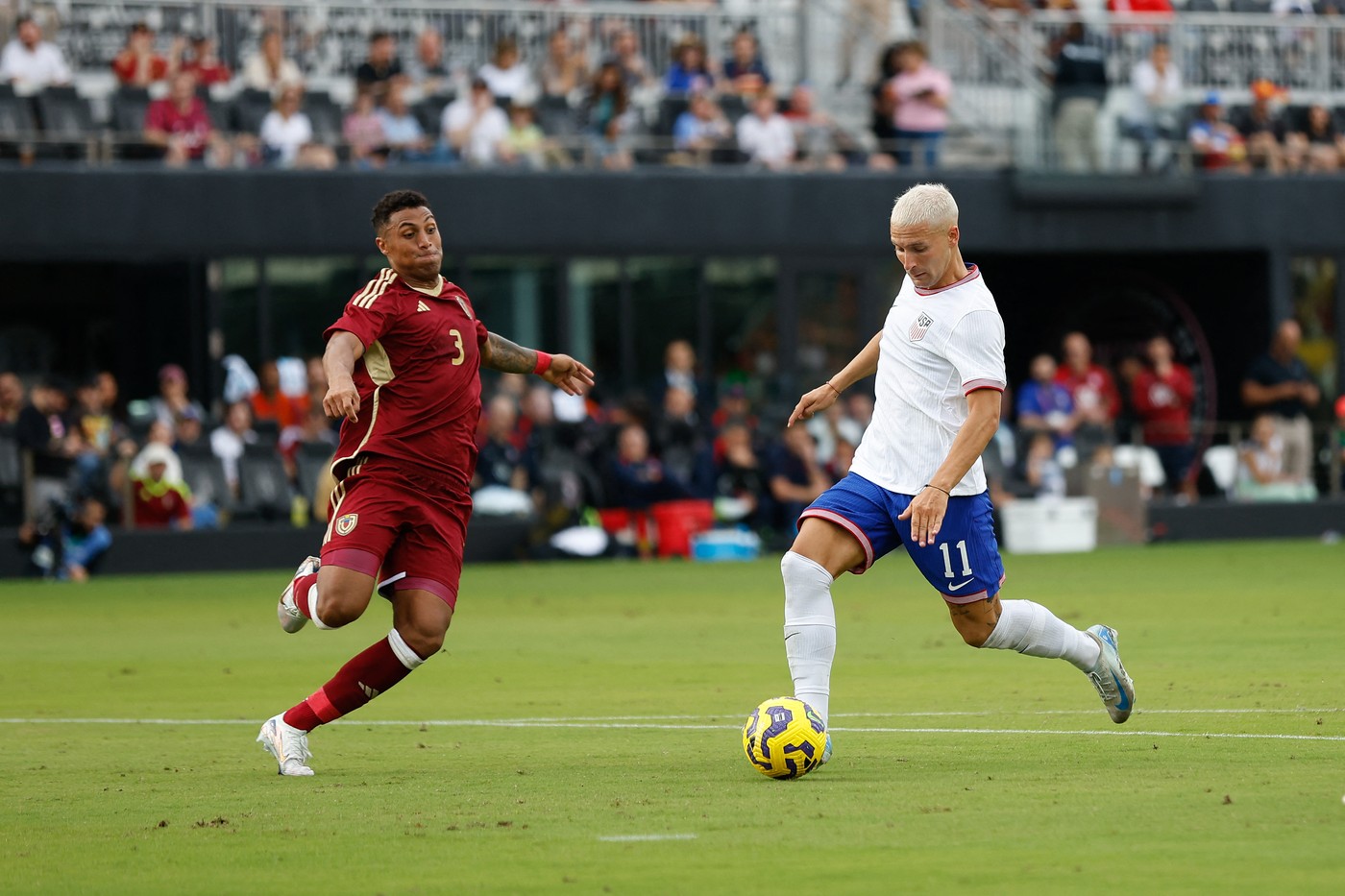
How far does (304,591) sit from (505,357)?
4.50 ft

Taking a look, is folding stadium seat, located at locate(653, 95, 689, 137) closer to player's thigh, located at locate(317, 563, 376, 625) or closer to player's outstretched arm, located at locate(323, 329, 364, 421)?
player's outstretched arm, located at locate(323, 329, 364, 421)

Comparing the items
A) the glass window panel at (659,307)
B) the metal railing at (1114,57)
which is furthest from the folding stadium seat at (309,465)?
the metal railing at (1114,57)

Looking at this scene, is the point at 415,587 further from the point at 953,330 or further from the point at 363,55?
the point at 363,55

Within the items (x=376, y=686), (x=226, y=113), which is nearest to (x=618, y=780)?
(x=376, y=686)

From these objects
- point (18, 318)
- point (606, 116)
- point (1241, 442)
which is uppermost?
point (606, 116)

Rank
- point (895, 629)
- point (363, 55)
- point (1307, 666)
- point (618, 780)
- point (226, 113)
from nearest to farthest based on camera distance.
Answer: point (618, 780)
point (1307, 666)
point (895, 629)
point (226, 113)
point (363, 55)

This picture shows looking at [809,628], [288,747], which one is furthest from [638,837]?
[288,747]

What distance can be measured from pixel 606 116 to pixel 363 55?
10.4ft

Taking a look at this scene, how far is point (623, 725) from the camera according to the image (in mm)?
10133

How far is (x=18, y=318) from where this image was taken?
86.2ft

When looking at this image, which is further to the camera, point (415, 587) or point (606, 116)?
point (606, 116)

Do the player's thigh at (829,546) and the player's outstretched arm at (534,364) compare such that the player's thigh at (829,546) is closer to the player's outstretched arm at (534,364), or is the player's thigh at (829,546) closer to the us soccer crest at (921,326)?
the us soccer crest at (921,326)

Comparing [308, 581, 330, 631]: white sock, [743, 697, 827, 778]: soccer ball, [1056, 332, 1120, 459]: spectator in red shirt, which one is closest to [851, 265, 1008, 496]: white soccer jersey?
[743, 697, 827, 778]: soccer ball

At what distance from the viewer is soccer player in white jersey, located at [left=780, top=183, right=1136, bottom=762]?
816 cm
